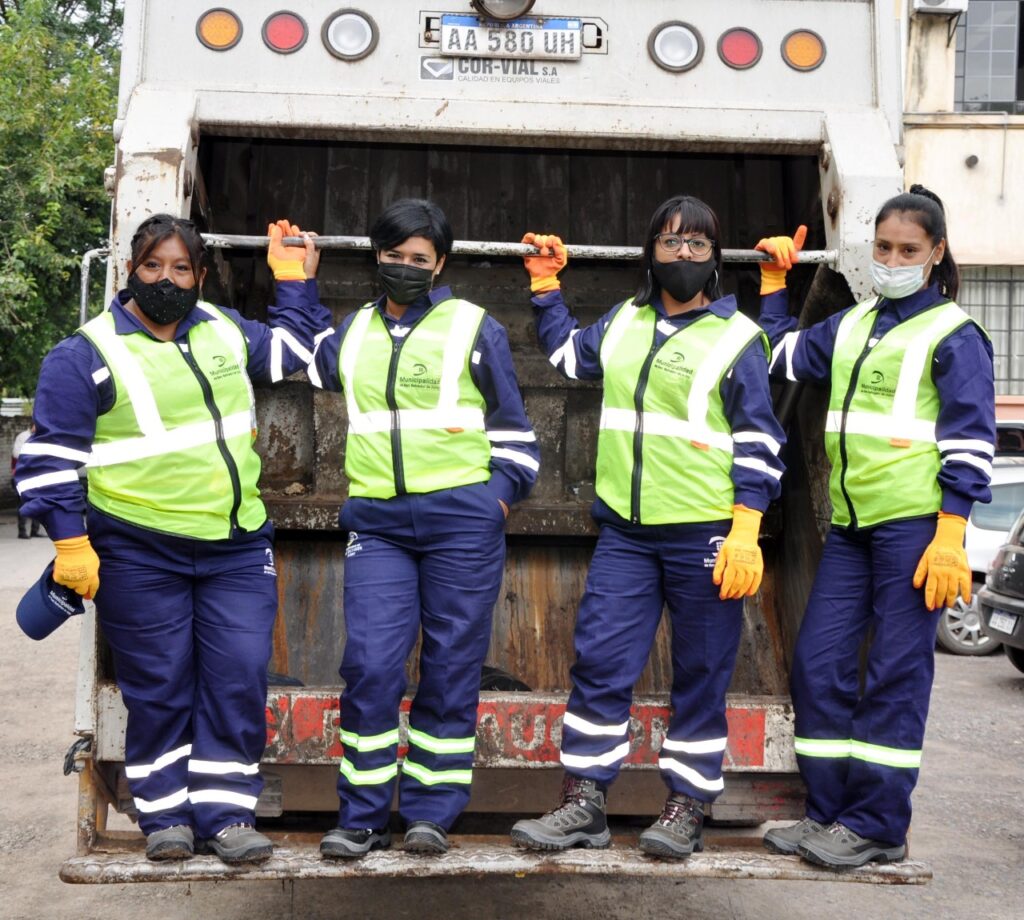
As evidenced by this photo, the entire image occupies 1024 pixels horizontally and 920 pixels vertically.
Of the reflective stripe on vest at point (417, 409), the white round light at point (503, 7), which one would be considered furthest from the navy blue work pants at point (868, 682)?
the white round light at point (503, 7)

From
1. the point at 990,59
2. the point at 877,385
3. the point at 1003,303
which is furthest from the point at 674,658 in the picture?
the point at 990,59

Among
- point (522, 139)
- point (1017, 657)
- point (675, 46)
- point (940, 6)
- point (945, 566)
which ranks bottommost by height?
point (1017, 657)

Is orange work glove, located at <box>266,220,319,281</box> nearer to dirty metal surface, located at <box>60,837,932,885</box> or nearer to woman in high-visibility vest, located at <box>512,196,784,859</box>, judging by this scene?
woman in high-visibility vest, located at <box>512,196,784,859</box>

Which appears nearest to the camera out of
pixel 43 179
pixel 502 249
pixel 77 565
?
pixel 77 565

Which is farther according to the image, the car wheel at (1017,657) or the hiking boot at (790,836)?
the car wheel at (1017,657)

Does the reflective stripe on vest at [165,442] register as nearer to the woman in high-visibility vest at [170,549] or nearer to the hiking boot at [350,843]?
the woman in high-visibility vest at [170,549]

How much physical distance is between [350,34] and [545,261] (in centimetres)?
73

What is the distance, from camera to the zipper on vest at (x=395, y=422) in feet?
10.1

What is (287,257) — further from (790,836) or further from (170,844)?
(790,836)

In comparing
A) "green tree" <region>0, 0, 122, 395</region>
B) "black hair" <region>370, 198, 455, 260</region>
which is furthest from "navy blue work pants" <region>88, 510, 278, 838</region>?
"green tree" <region>0, 0, 122, 395</region>

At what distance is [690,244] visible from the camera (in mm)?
3162

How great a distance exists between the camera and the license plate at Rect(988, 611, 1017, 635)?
796cm

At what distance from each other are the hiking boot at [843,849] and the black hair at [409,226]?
5.13 ft

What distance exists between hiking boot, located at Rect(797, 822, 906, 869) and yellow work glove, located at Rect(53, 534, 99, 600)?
1.62 metres
